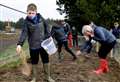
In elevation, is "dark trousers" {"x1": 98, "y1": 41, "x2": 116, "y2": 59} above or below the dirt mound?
above

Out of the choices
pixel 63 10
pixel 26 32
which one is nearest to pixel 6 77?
pixel 26 32

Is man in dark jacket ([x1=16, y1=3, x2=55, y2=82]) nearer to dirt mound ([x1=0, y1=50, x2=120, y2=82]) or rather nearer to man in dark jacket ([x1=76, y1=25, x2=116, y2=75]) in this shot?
dirt mound ([x1=0, y1=50, x2=120, y2=82])

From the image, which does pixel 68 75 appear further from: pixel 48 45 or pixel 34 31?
pixel 34 31

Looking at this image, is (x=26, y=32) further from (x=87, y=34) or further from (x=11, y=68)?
(x=11, y=68)

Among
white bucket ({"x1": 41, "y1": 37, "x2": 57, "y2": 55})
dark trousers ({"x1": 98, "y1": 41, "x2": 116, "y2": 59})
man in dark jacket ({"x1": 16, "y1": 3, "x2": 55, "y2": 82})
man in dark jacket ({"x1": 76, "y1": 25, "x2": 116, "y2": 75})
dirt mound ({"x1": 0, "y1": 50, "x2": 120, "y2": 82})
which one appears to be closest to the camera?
man in dark jacket ({"x1": 16, "y1": 3, "x2": 55, "y2": 82})

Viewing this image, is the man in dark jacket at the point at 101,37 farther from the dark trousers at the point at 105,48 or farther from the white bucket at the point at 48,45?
the white bucket at the point at 48,45

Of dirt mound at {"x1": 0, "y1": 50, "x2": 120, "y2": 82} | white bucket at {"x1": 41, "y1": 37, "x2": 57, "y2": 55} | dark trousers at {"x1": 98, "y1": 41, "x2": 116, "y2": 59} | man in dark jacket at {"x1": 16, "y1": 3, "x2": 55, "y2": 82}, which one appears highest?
man in dark jacket at {"x1": 16, "y1": 3, "x2": 55, "y2": 82}

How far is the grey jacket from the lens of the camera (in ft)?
32.0

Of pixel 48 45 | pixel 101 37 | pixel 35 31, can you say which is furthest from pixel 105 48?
pixel 35 31

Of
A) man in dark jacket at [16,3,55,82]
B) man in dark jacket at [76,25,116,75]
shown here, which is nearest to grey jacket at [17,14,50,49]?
man in dark jacket at [16,3,55,82]

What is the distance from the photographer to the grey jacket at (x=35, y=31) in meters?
9.74

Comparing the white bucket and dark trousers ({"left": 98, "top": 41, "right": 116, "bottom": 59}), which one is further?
dark trousers ({"left": 98, "top": 41, "right": 116, "bottom": 59})

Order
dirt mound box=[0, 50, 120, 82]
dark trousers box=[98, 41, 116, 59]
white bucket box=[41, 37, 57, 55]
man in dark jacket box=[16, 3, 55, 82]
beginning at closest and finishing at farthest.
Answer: man in dark jacket box=[16, 3, 55, 82] → white bucket box=[41, 37, 57, 55] → dirt mound box=[0, 50, 120, 82] → dark trousers box=[98, 41, 116, 59]

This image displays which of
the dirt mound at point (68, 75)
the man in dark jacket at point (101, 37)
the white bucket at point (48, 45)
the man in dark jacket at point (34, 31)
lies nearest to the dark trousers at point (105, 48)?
the man in dark jacket at point (101, 37)
